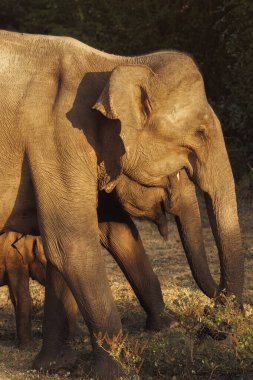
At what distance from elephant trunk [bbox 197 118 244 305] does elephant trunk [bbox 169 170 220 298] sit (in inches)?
8.3

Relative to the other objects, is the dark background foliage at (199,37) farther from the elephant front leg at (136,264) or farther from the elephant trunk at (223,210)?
the elephant trunk at (223,210)

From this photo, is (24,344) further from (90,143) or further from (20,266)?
(90,143)

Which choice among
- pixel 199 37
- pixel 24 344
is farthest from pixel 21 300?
pixel 199 37

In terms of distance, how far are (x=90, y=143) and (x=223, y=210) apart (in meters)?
0.97

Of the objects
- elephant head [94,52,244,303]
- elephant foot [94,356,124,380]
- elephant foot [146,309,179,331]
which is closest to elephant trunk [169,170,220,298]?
elephant head [94,52,244,303]

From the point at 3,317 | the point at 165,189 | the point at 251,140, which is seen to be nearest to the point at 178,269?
the point at 3,317

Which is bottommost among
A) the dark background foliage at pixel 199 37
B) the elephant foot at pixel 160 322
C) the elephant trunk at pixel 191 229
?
the elephant foot at pixel 160 322

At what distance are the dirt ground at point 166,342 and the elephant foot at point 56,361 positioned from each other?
0.07 metres

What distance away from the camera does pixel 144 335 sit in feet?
29.5

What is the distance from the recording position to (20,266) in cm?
944

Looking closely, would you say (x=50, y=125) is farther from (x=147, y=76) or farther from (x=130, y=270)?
(x=130, y=270)

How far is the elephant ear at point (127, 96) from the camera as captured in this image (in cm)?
725

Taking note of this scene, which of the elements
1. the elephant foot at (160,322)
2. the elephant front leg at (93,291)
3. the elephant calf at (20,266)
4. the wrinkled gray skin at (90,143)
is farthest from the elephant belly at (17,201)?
the elephant foot at (160,322)

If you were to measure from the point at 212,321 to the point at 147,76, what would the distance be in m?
1.55
